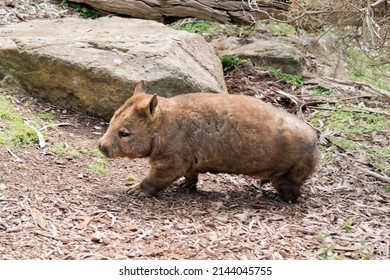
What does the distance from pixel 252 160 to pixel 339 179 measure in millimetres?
1608

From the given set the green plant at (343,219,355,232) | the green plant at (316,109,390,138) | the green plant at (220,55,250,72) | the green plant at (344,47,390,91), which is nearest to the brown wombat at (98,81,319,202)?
the green plant at (343,219,355,232)

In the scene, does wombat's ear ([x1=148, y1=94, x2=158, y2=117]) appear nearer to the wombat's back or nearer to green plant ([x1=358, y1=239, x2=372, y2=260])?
the wombat's back

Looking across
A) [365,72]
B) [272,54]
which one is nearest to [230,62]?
[272,54]

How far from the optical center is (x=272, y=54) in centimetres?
1217

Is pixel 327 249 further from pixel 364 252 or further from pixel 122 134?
pixel 122 134

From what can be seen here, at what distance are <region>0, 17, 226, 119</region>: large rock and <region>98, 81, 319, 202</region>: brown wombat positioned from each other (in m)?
1.58

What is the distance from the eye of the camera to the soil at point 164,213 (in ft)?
20.2

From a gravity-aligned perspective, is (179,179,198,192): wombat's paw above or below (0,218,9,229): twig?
below

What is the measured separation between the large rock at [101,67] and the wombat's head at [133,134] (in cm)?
170

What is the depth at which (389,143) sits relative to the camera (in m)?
9.77

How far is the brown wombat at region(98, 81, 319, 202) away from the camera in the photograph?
7.52m

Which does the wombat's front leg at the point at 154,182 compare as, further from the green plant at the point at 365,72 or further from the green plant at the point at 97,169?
the green plant at the point at 365,72

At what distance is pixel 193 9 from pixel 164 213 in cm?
684

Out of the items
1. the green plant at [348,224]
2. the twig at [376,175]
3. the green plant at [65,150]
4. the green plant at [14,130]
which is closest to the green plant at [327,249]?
the green plant at [348,224]
